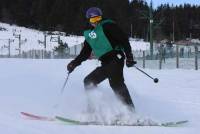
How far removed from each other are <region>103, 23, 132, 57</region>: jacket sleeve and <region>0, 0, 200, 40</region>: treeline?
296 feet

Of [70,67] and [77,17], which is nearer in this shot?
[70,67]

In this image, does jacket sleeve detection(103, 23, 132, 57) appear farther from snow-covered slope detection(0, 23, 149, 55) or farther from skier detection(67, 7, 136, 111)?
snow-covered slope detection(0, 23, 149, 55)

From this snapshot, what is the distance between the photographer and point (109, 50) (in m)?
7.23

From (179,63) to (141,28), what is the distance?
87.5m

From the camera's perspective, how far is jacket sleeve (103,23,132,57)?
7.13m

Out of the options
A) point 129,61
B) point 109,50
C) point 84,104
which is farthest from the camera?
point 84,104

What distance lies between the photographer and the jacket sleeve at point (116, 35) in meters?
7.13

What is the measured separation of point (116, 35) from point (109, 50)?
24 centimetres

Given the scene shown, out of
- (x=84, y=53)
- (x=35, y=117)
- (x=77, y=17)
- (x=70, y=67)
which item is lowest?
(x=35, y=117)

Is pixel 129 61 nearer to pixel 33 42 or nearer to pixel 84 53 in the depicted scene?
pixel 84 53

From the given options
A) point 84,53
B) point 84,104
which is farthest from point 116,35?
point 84,104

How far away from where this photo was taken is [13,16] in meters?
114

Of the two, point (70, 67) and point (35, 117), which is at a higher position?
point (70, 67)

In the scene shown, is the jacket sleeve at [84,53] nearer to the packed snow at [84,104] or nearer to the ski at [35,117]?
the packed snow at [84,104]
